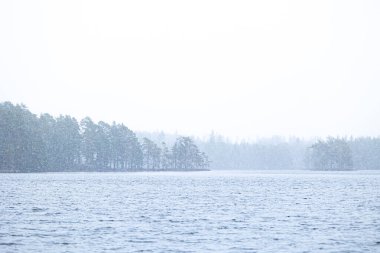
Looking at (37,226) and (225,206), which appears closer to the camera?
(37,226)

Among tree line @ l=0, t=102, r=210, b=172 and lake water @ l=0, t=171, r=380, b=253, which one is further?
tree line @ l=0, t=102, r=210, b=172

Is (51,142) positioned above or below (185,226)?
above

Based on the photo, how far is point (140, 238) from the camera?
3509 cm

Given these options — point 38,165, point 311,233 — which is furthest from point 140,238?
point 38,165

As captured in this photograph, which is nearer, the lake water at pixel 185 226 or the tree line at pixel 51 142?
the lake water at pixel 185 226

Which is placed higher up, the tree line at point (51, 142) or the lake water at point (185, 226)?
the tree line at point (51, 142)

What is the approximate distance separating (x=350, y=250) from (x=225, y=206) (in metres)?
26.8

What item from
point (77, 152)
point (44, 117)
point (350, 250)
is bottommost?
point (350, 250)

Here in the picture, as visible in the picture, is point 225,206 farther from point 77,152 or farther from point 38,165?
point 77,152

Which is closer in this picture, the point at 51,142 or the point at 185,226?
the point at 185,226

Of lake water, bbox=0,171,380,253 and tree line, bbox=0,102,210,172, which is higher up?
tree line, bbox=0,102,210,172

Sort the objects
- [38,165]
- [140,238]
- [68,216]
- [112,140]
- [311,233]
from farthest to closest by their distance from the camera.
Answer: [112,140] → [38,165] → [68,216] → [311,233] → [140,238]

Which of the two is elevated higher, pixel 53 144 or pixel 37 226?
pixel 53 144

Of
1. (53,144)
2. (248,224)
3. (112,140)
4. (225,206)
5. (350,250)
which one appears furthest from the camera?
(112,140)
